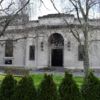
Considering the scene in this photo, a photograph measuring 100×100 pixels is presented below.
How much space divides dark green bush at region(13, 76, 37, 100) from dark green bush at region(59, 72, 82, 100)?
0.77 meters

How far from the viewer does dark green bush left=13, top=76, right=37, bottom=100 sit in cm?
928

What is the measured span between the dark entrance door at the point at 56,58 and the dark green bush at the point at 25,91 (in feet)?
110

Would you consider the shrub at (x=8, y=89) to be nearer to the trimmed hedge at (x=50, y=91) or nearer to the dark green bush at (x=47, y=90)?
the trimmed hedge at (x=50, y=91)

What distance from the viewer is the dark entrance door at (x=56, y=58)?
43062 mm

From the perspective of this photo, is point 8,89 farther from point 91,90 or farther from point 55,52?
point 55,52

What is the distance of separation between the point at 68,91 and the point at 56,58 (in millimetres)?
34142

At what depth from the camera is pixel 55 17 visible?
4162 cm

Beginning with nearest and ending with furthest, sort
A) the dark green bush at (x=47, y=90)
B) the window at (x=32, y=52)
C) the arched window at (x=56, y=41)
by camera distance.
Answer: the dark green bush at (x=47, y=90) → the arched window at (x=56, y=41) → the window at (x=32, y=52)

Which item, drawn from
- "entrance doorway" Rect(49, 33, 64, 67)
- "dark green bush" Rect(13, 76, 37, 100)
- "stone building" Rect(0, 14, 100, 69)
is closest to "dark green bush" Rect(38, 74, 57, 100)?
"dark green bush" Rect(13, 76, 37, 100)

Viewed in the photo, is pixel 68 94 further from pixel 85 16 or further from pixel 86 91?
pixel 85 16

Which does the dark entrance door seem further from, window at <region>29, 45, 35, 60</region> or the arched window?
window at <region>29, 45, 35, 60</region>

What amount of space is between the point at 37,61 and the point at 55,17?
6358 millimetres

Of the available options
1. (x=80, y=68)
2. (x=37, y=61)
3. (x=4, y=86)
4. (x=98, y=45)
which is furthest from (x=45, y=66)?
(x=4, y=86)

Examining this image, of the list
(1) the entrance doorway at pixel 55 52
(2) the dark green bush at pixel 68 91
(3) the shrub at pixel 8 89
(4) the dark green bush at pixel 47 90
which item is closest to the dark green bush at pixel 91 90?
(2) the dark green bush at pixel 68 91
